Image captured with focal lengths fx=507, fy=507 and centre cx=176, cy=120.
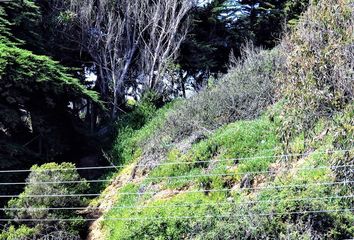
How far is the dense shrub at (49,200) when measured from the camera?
10.2 m

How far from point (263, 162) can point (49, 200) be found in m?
4.39

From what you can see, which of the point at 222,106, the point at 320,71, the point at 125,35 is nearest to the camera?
the point at 320,71

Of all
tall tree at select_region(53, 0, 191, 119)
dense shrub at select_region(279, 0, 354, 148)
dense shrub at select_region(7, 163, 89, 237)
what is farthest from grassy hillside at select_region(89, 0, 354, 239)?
tall tree at select_region(53, 0, 191, 119)

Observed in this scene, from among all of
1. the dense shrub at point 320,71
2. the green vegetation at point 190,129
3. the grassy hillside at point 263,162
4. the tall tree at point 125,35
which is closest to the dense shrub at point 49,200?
the green vegetation at point 190,129

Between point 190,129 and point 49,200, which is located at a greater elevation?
point 190,129

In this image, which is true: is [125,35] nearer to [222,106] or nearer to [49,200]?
[222,106]

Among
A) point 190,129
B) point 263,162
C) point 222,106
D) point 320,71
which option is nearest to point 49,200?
point 190,129

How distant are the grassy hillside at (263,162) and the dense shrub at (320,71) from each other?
0.7 inches

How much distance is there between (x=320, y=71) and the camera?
8.37 metres

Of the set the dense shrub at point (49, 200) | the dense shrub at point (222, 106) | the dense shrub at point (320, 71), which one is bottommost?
the dense shrub at point (49, 200)

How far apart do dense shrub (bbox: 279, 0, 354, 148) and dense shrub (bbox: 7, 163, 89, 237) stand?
4625 millimetres

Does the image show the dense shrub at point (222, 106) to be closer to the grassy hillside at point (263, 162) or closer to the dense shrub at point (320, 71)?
the grassy hillside at point (263, 162)

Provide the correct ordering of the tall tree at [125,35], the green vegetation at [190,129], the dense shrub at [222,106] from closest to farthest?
the green vegetation at [190,129], the dense shrub at [222,106], the tall tree at [125,35]

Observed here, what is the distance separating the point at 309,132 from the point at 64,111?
351 inches
